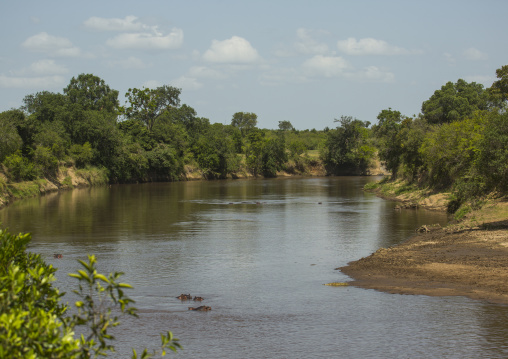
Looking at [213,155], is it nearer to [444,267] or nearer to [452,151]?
[452,151]

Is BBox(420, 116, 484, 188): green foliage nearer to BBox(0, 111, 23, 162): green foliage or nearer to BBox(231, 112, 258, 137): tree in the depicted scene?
BBox(0, 111, 23, 162): green foliage

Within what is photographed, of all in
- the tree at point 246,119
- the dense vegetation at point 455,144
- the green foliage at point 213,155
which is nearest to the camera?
the dense vegetation at point 455,144

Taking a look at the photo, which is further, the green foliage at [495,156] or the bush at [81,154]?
the bush at [81,154]

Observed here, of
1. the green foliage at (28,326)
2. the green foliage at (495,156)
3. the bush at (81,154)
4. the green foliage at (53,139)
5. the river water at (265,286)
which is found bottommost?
the river water at (265,286)

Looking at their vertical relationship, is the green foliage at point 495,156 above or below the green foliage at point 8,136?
below

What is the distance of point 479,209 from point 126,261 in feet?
70.8

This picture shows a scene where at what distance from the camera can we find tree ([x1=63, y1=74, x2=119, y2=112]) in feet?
402

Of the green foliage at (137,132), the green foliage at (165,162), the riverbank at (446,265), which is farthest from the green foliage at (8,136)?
the riverbank at (446,265)

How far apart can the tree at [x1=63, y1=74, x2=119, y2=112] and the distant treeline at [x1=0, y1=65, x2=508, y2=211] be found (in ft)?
0.73

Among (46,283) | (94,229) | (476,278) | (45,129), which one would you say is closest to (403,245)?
(476,278)

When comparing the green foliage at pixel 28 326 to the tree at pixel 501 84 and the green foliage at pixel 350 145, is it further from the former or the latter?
the green foliage at pixel 350 145

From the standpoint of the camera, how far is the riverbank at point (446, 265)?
1964cm

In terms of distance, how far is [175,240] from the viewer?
3253 cm

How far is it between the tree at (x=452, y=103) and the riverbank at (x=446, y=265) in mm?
53434
